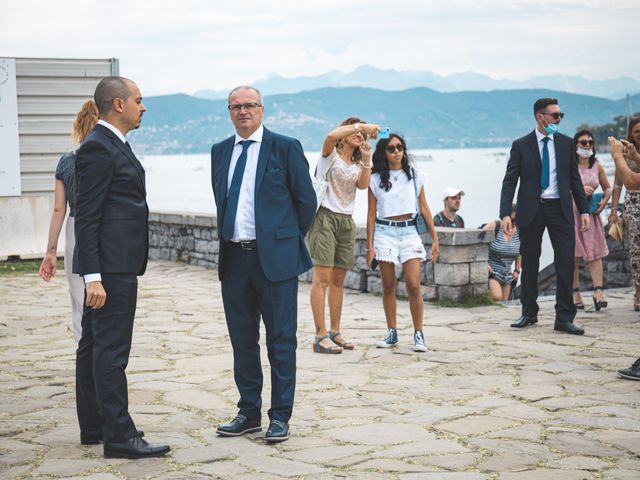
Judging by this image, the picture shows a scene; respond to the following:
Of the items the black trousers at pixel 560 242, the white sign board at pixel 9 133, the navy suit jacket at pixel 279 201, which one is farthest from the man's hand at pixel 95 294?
the white sign board at pixel 9 133

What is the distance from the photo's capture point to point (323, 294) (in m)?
7.91

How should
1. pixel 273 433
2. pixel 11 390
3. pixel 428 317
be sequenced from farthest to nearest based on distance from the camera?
pixel 428 317 → pixel 11 390 → pixel 273 433

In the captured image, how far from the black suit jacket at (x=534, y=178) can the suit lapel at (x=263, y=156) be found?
12.8 feet

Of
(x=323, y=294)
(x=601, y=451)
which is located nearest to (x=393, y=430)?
(x=601, y=451)

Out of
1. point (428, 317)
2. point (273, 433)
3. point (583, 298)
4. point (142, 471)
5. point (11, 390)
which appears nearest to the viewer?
point (142, 471)

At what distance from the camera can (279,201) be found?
5.27 metres

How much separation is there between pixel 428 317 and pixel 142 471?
5.34 metres

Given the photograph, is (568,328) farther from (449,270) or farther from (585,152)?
(585,152)

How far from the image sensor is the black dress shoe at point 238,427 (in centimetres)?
535

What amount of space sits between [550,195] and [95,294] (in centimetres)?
507

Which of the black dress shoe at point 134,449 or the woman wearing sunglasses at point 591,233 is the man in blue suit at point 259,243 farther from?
the woman wearing sunglasses at point 591,233

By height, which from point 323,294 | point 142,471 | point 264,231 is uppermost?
point 264,231

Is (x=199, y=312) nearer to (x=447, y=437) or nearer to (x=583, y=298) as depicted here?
(x=583, y=298)

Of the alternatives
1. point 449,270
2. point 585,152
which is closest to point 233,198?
point 449,270
